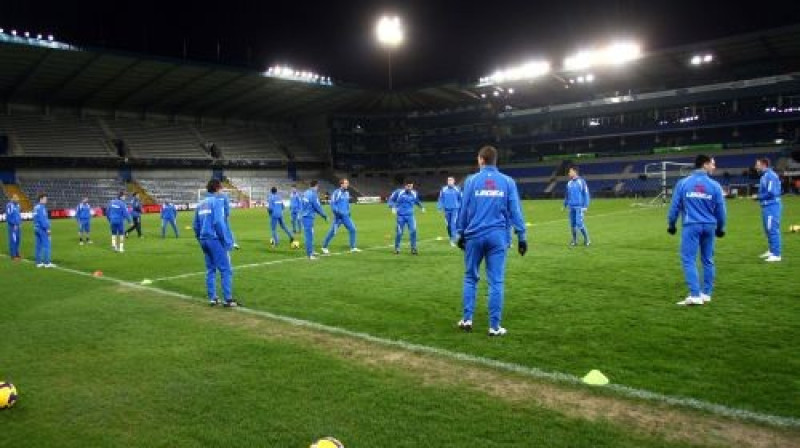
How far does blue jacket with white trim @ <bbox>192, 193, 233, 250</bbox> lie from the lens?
9422 millimetres

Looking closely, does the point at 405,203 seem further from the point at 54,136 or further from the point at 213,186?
the point at 54,136

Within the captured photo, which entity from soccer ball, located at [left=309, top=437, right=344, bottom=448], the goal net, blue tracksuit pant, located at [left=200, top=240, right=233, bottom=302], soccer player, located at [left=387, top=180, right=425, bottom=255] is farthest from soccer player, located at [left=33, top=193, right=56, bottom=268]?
the goal net

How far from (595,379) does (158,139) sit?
213 ft

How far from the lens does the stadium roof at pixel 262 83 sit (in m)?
47.5

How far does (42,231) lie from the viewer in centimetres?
1612

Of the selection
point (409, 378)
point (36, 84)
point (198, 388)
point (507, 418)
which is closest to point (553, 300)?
point (409, 378)

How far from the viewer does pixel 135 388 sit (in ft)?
18.5

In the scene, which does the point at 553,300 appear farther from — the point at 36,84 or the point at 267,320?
the point at 36,84

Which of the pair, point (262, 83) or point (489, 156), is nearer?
point (489, 156)

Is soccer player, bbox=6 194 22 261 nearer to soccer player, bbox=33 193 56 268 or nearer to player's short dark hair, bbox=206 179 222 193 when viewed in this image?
soccer player, bbox=33 193 56 268

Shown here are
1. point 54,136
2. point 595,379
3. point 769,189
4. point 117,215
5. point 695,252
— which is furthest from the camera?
point 54,136

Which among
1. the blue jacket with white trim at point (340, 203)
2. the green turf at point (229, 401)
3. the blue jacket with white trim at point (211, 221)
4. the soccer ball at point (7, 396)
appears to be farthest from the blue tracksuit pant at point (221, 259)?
the blue jacket with white trim at point (340, 203)

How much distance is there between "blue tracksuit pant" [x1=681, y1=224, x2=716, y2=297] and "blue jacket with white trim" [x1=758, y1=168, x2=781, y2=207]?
17.4ft

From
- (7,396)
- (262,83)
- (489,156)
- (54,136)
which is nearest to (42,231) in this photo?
(7,396)
